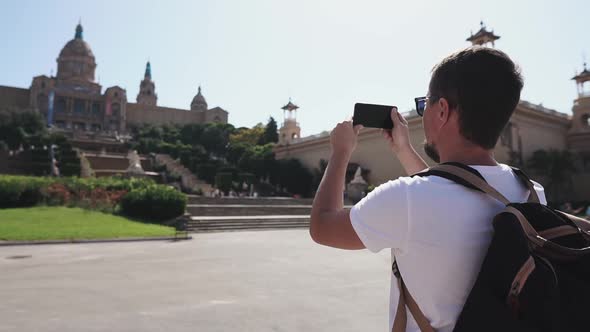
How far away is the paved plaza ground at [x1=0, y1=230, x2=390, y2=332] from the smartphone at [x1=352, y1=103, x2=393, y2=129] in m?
3.21

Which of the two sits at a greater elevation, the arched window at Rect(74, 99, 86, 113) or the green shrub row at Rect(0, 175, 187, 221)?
the arched window at Rect(74, 99, 86, 113)

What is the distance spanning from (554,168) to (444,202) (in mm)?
34624

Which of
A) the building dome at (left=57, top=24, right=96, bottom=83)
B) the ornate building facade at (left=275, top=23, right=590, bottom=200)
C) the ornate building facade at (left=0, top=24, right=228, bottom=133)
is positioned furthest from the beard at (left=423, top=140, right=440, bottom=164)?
the building dome at (left=57, top=24, right=96, bottom=83)

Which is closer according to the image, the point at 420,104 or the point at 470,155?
the point at 470,155

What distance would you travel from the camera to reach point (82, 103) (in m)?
93.4

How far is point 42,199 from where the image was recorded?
2033 cm

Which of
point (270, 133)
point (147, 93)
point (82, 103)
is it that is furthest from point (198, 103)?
point (270, 133)

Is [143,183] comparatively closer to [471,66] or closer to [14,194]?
[14,194]

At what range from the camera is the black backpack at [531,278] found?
104 centimetres

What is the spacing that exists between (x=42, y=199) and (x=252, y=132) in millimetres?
46201

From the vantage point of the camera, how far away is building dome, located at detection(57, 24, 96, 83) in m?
96.2

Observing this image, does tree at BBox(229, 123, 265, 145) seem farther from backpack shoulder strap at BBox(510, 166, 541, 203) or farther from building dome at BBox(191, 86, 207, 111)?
backpack shoulder strap at BBox(510, 166, 541, 203)

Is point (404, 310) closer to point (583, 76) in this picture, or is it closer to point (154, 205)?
point (154, 205)

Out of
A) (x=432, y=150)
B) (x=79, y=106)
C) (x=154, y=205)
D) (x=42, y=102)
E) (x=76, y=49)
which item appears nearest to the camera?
(x=432, y=150)
